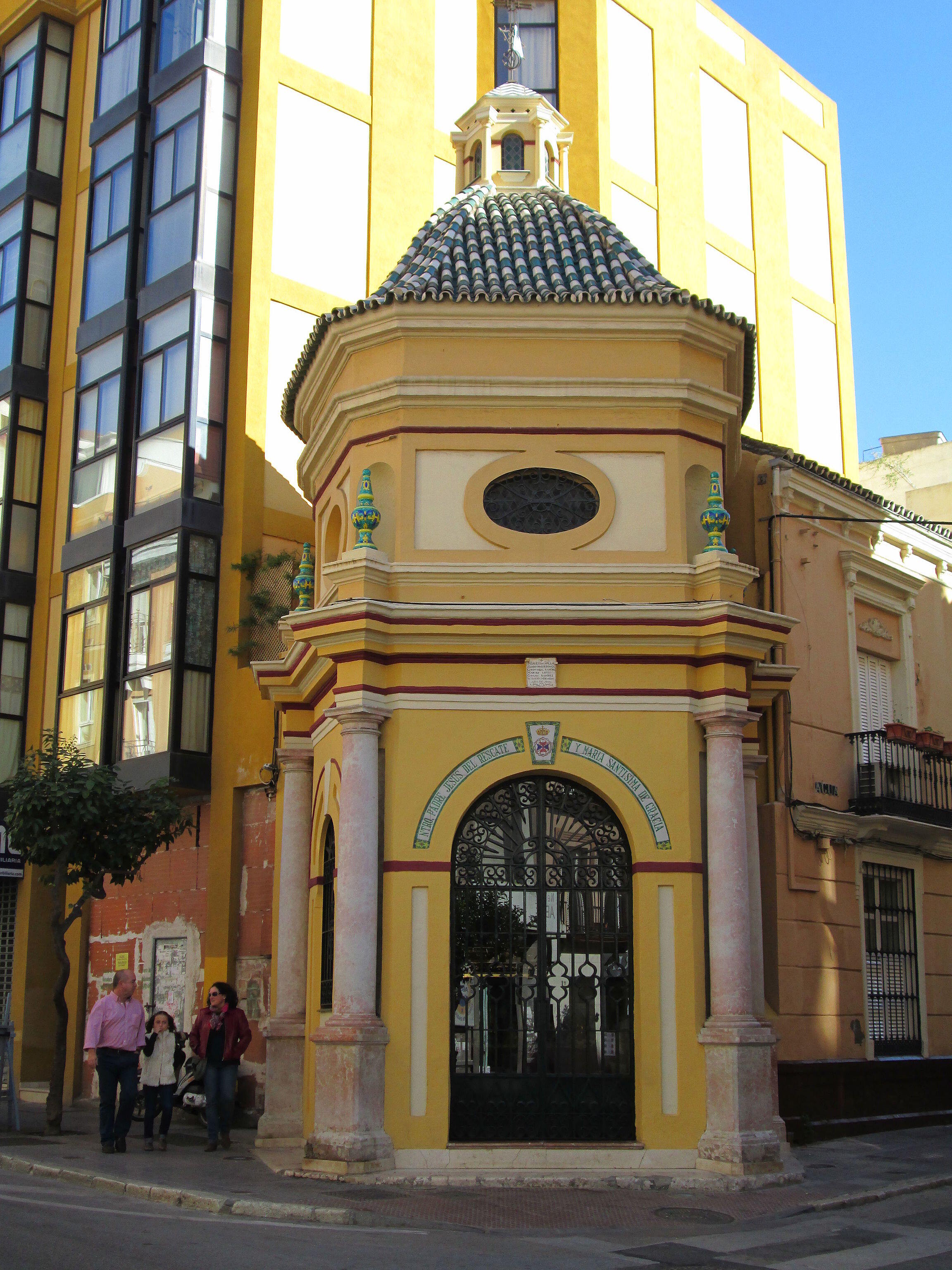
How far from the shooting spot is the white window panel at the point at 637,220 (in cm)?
2466

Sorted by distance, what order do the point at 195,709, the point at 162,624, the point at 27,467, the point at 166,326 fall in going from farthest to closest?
the point at 27,467 < the point at 166,326 < the point at 162,624 < the point at 195,709

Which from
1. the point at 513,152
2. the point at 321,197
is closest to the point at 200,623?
the point at 321,197

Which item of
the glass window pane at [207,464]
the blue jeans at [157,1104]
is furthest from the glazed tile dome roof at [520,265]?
the blue jeans at [157,1104]

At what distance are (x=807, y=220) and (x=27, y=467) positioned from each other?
16.0 m

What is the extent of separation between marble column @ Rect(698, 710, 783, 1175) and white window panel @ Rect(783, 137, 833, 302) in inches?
675

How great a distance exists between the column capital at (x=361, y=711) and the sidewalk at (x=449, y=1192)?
12.9 ft

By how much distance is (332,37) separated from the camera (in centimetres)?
2297

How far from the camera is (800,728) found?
17375 mm

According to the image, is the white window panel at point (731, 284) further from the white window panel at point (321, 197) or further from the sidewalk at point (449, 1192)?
the sidewalk at point (449, 1192)

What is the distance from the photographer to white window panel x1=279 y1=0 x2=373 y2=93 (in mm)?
22406

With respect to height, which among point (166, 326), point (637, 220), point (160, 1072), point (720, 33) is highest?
point (720, 33)

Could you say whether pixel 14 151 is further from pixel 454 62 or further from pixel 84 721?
pixel 84 721

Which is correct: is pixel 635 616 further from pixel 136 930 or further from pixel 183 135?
pixel 183 135

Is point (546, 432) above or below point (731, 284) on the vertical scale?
below
